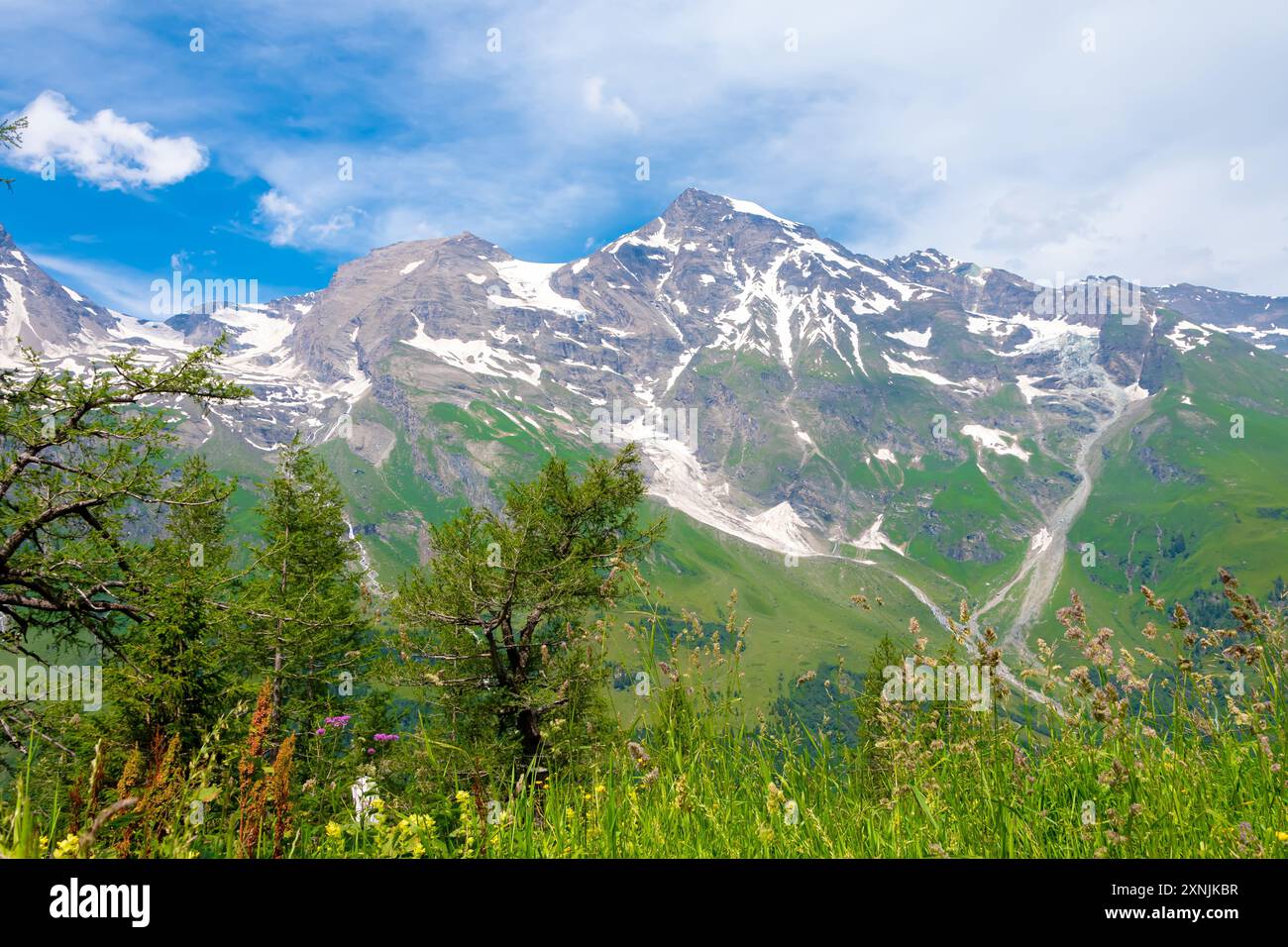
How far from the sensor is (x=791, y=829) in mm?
3637

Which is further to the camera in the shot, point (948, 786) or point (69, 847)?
point (948, 786)

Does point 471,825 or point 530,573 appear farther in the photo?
point 530,573

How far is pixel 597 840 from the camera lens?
3844 mm

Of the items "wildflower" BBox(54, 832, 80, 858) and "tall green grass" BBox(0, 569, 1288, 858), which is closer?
"wildflower" BBox(54, 832, 80, 858)

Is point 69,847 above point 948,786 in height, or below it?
above

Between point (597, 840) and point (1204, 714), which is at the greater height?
point (1204, 714)

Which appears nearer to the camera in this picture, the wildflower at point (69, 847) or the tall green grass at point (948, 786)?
the wildflower at point (69, 847)

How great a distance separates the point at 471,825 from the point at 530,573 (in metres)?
14.0
